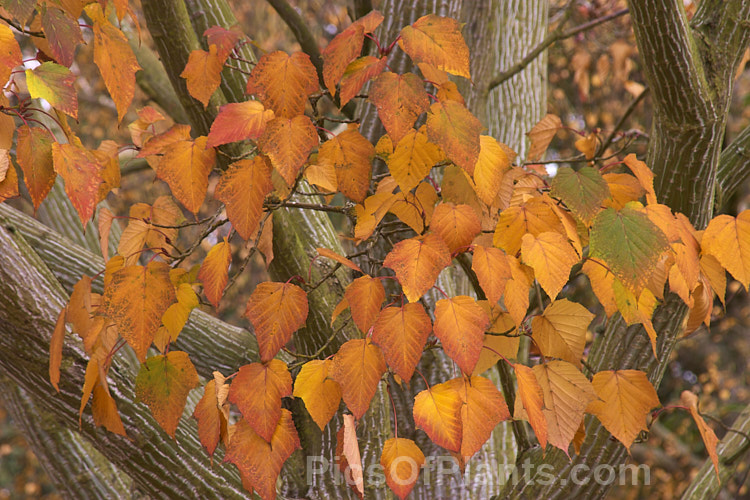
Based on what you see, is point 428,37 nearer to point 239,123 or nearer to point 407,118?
point 407,118

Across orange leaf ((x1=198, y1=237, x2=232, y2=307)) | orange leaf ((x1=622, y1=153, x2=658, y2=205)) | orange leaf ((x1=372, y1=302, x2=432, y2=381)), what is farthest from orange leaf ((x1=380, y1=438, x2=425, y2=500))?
orange leaf ((x1=622, y1=153, x2=658, y2=205))

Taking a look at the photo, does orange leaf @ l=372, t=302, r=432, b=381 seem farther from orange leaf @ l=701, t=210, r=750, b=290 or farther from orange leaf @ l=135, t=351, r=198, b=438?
orange leaf @ l=701, t=210, r=750, b=290

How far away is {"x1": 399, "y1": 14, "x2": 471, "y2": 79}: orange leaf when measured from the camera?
3.04 ft

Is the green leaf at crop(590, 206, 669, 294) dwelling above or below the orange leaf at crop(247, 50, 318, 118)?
below

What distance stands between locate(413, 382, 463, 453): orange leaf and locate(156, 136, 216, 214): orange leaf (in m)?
0.44

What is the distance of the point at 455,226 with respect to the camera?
95cm

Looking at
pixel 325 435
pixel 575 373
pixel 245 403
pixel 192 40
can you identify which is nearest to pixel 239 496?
pixel 325 435

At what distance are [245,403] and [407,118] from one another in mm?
474

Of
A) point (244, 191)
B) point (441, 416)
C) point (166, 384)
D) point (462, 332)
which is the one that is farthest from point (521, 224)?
point (166, 384)

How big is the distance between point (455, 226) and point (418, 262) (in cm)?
10

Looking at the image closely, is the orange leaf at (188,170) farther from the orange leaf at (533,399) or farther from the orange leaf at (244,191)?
the orange leaf at (533,399)

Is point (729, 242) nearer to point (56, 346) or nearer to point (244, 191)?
point (244, 191)

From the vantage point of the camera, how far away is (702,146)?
142 cm

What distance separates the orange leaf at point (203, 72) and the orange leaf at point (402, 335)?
50cm
